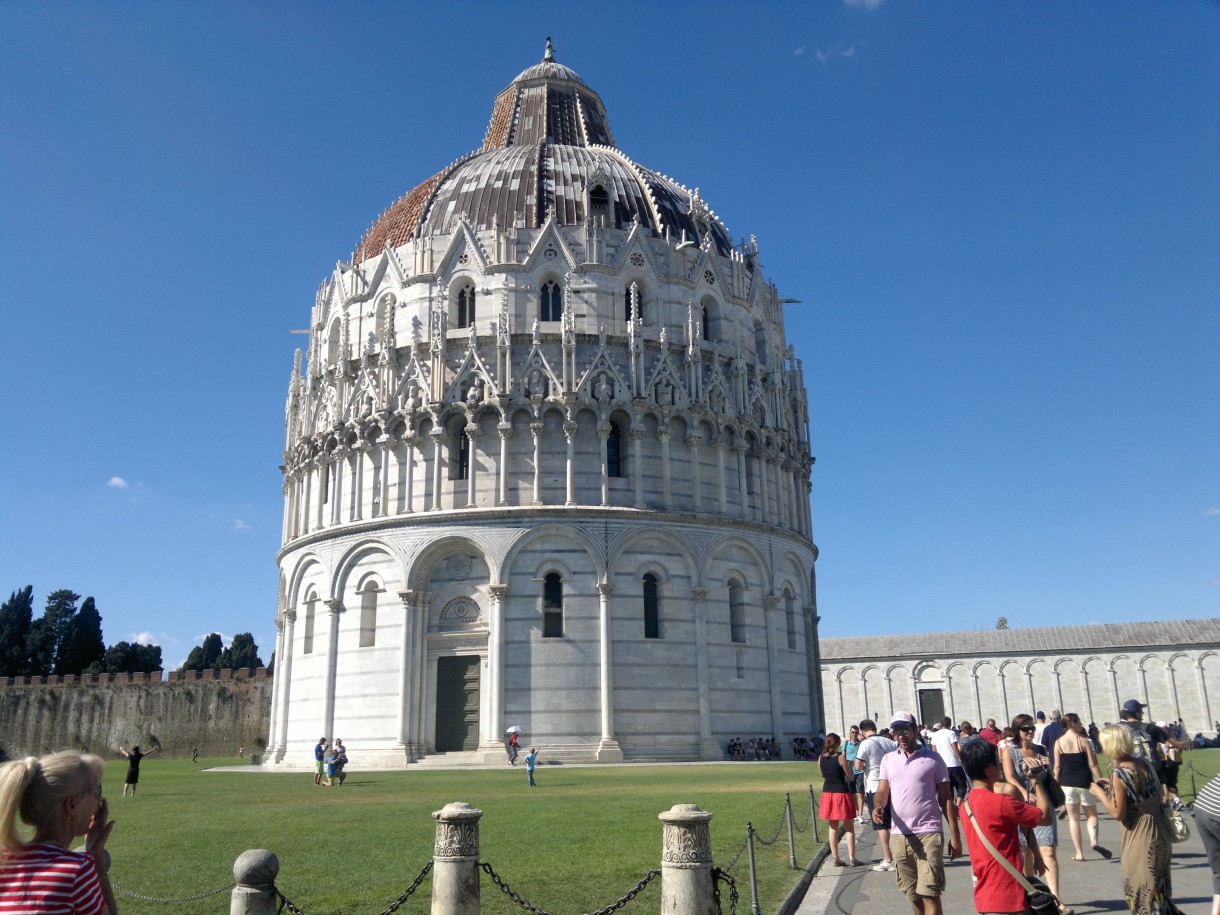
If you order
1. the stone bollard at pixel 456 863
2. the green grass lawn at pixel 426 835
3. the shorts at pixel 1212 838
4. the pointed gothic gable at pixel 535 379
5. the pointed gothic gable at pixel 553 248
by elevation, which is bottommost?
the green grass lawn at pixel 426 835

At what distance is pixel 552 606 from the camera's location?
118 feet

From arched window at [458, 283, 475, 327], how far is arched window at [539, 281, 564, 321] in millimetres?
2849

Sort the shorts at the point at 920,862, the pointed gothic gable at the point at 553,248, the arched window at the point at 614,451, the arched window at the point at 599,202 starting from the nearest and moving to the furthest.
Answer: the shorts at the point at 920,862
the arched window at the point at 614,451
the pointed gothic gable at the point at 553,248
the arched window at the point at 599,202

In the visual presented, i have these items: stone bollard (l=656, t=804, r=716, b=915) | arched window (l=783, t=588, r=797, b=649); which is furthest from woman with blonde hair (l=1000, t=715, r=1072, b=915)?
arched window (l=783, t=588, r=797, b=649)

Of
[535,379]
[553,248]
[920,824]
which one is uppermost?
[553,248]

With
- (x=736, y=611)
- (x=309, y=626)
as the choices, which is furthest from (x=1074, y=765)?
(x=309, y=626)

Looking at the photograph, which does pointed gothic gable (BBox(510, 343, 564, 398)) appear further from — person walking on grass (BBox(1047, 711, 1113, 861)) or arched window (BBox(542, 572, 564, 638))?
person walking on grass (BBox(1047, 711, 1113, 861))

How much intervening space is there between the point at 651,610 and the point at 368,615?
35.2 ft

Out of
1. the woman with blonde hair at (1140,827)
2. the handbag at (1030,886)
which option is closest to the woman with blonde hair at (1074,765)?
the woman with blonde hair at (1140,827)

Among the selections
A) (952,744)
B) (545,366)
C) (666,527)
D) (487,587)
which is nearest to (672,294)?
(545,366)

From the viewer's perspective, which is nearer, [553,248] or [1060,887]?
[1060,887]

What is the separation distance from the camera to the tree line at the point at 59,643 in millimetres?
82750

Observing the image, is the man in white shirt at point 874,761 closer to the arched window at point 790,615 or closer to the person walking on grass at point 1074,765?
the person walking on grass at point 1074,765

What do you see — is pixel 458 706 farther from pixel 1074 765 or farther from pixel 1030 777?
pixel 1030 777
